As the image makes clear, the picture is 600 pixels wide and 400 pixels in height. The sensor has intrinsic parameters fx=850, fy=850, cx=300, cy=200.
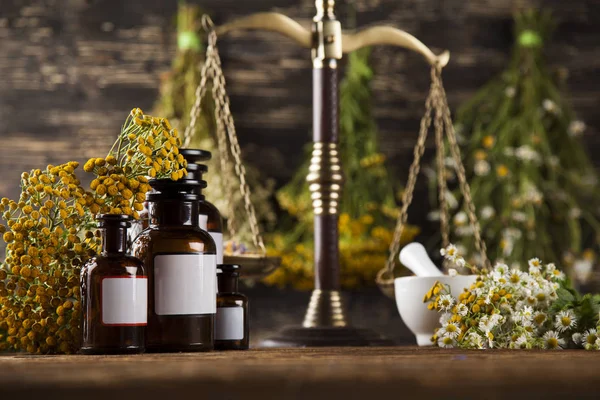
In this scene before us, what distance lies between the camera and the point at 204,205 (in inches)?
43.5

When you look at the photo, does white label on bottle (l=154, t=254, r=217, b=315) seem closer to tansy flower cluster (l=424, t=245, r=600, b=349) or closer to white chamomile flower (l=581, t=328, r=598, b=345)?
tansy flower cluster (l=424, t=245, r=600, b=349)

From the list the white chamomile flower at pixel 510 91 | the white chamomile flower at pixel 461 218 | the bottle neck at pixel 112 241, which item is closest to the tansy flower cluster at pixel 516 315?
the bottle neck at pixel 112 241

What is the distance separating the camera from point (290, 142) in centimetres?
287

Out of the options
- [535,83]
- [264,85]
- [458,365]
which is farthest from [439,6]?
[458,365]

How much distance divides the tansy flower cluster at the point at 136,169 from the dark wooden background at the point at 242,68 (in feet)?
6.20

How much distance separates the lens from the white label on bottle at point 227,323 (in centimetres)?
101

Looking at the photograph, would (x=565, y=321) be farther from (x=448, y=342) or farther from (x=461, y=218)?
(x=461, y=218)

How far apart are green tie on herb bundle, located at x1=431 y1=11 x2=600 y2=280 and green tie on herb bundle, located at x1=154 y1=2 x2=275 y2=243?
58cm

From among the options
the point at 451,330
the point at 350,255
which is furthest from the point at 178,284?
the point at 350,255

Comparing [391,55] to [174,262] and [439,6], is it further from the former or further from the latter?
[174,262]

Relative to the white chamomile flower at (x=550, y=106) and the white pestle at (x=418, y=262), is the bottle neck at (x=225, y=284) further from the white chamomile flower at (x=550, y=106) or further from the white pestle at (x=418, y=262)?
the white chamomile flower at (x=550, y=106)

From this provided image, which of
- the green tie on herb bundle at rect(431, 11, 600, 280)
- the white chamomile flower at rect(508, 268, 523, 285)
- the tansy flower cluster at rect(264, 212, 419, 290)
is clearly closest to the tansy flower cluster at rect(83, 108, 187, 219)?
the white chamomile flower at rect(508, 268, 523, 285)

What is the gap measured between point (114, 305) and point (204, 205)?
10.9 inches

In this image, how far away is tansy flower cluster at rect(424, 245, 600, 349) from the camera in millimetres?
1019
